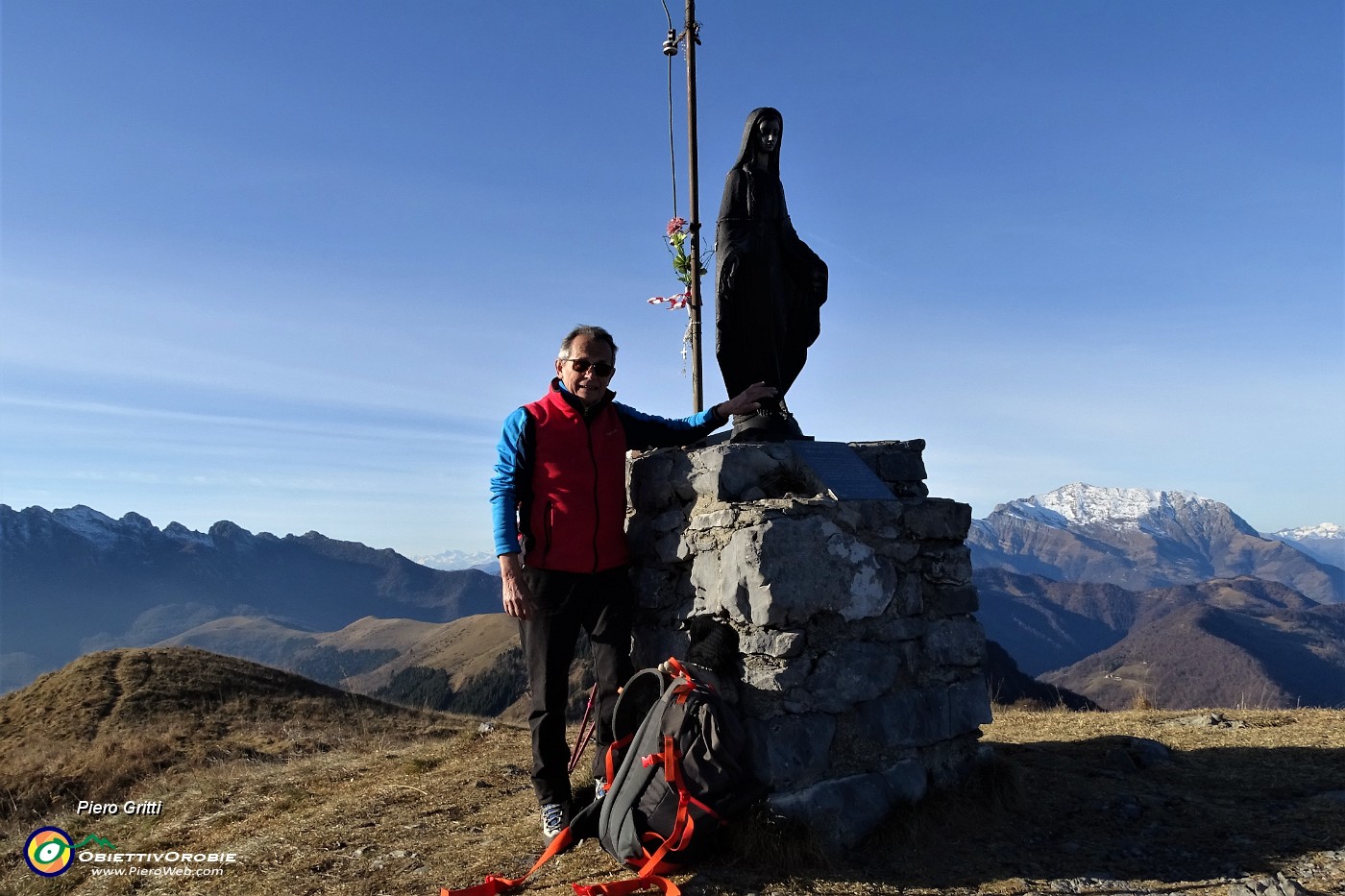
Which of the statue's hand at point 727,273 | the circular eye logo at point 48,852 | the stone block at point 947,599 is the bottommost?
the circular eye logo at point 48,852

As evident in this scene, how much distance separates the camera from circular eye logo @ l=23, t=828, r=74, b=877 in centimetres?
608

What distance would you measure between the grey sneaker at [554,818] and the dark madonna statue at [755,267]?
8.32ft

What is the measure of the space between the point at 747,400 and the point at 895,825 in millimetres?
2619

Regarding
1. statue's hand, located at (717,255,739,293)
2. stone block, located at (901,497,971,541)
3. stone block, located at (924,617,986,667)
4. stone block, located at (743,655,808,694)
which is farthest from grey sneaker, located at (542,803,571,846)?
statue's hand, located at (717,255,739,293)

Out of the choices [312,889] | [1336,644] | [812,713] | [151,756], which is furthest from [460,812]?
[1336,644]

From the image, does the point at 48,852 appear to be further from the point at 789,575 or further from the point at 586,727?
the point at 789,575

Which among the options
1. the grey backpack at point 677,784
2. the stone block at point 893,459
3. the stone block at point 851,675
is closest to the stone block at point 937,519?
the stone block at point 893,459

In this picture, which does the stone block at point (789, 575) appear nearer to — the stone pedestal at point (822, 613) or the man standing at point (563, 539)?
the stone pedestal at point (822, 613)

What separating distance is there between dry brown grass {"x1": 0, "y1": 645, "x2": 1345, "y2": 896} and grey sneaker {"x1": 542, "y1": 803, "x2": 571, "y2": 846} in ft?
0.40

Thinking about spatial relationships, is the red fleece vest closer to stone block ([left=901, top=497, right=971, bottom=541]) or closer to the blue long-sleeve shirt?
the blue long-sleeve shirt

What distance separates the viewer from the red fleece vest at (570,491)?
465cm

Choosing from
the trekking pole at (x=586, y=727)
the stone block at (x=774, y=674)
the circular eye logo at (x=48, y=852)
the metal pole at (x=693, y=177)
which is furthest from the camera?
the metal pole at (x=693, y=177)

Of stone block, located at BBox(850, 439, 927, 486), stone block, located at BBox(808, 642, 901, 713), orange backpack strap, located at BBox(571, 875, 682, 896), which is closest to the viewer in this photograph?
orange backpack strap, located at BBox(571, 875, 682, 896)

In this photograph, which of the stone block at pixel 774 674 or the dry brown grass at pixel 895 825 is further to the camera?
the stone block at pixel 774 674
